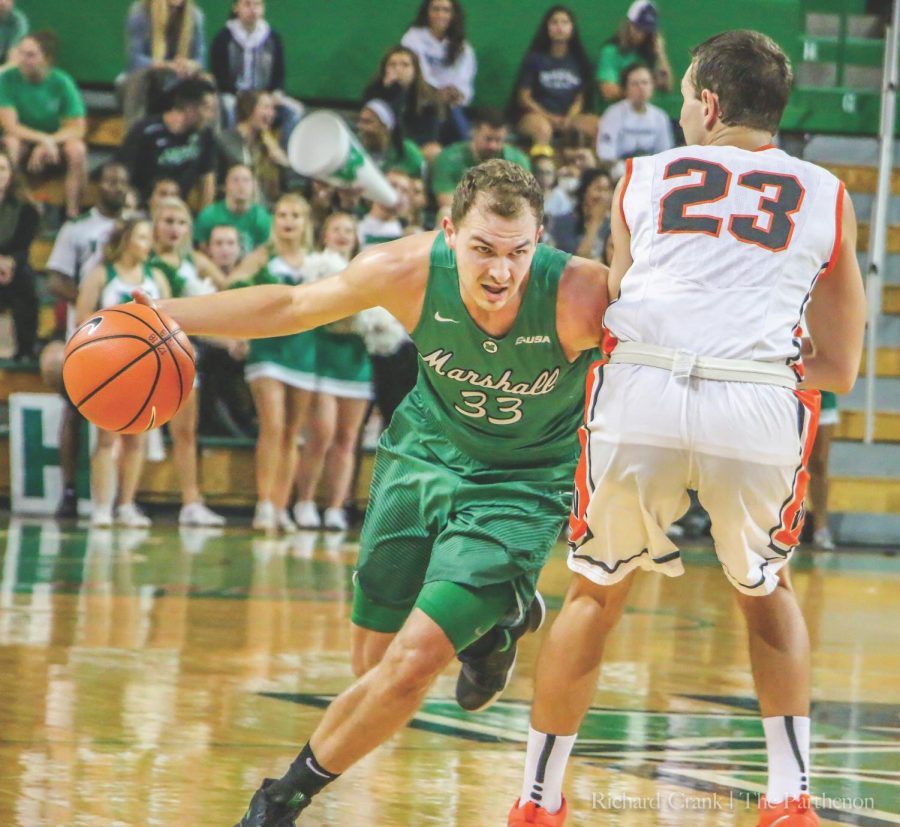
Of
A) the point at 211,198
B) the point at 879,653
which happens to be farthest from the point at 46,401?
the point at 879,653

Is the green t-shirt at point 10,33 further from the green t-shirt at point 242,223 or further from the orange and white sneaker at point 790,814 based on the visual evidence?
the orange and white sneaker at point 790,814

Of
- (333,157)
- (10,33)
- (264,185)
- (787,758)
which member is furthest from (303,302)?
(10,33)

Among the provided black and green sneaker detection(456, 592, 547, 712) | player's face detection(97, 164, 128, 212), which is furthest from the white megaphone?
black and green sneaker detection(456, 592, 547, 712)

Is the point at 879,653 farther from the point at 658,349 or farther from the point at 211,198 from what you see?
the point at 211,198

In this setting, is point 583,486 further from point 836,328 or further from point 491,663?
point 491,663

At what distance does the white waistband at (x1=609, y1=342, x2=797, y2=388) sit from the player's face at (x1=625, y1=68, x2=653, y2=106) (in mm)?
10167

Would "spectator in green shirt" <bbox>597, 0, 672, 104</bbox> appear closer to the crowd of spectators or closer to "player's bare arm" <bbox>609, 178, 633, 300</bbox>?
the crowd of spectators

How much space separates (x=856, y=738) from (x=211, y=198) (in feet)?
26.2

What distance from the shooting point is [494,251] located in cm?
393

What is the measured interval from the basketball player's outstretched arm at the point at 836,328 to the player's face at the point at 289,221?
23.0 ft

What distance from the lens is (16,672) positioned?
568cm

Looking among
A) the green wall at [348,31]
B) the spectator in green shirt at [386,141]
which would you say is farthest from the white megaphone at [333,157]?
the green wall at [348,31]

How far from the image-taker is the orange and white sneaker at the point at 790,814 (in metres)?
3.72

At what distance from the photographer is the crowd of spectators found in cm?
1070
